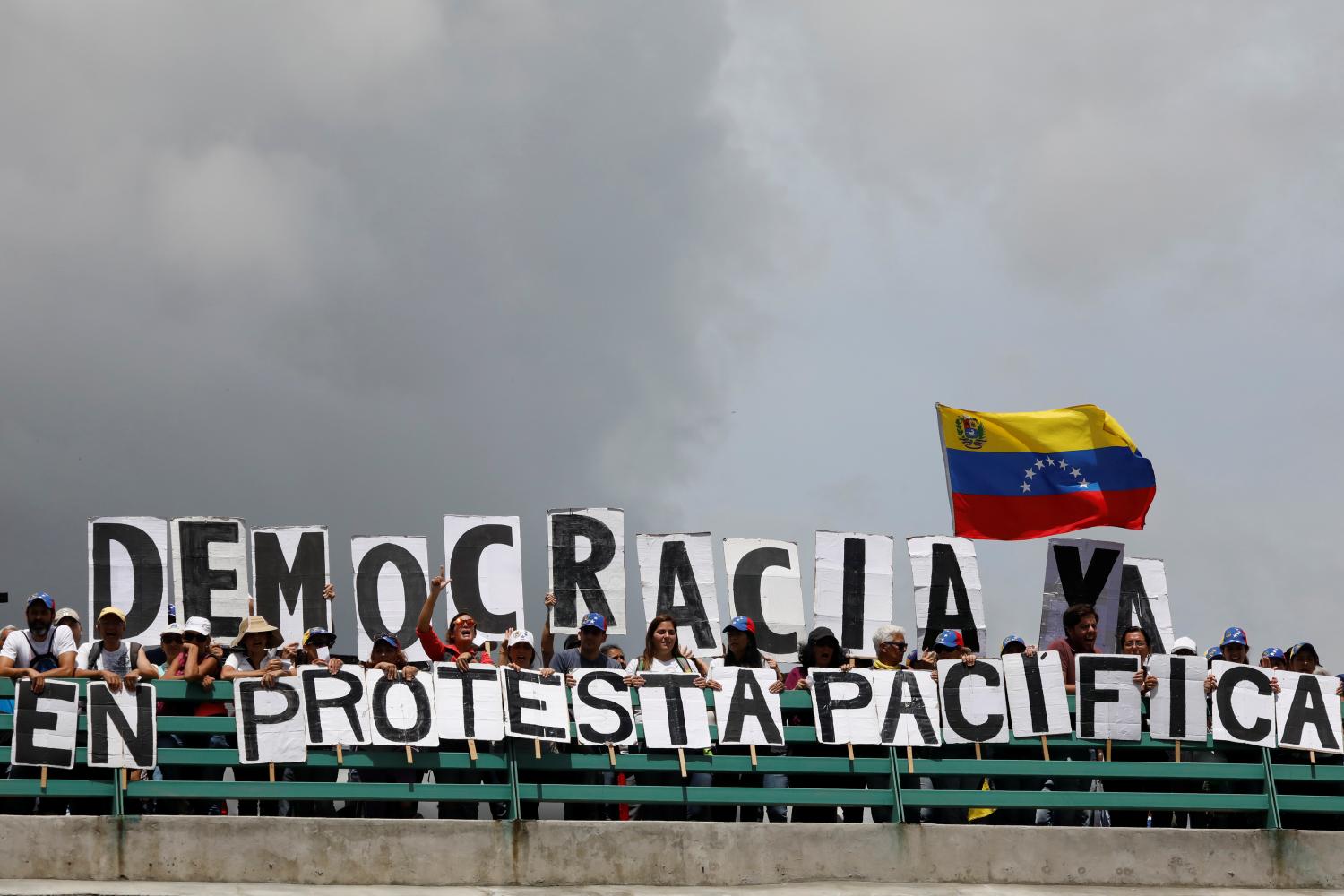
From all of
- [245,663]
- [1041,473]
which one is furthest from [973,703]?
[1041,473]

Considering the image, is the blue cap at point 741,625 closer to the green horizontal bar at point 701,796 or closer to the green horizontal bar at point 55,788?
the green horizontal bar at point 701,796

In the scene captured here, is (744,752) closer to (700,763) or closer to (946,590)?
(700,763)

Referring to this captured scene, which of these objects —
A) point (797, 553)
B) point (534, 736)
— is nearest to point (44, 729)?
point (534, 736)

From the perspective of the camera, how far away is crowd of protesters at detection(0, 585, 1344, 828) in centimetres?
1512

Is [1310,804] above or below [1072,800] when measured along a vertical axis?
below

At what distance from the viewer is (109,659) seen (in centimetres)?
1546

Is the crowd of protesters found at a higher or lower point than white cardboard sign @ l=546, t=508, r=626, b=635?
lower

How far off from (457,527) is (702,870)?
5.71 m

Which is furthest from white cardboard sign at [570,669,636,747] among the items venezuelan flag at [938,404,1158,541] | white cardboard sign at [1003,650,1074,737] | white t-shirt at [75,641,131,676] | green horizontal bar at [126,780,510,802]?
venezuelan flag at [938,404,1158,541]

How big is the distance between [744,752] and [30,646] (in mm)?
6568

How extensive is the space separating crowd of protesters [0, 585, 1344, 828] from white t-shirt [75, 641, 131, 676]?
0.01m

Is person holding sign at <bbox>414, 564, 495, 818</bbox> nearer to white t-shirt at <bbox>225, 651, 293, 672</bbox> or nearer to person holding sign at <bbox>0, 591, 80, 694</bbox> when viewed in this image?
white t-shirt at <bbox>225, 651, 293, 672</bbox>

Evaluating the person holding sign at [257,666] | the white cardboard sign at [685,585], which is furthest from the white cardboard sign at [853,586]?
the person holding sign at [257,666]

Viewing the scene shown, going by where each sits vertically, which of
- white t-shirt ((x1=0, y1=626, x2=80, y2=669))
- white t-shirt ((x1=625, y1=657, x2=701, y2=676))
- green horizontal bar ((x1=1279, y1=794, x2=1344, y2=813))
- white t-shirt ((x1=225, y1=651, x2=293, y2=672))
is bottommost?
green horizontal bar ((x1=1279, y1=794, x2=1344, y2=813))
